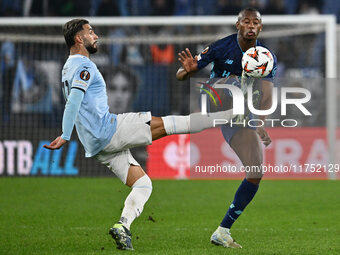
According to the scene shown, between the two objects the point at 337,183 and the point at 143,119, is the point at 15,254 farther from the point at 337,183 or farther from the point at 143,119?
the point at 337,183

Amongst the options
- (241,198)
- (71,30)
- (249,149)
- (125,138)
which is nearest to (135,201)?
(125,138)

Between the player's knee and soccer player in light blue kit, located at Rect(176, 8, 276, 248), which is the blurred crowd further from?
the player's knee

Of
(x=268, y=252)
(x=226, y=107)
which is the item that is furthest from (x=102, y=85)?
(x=268, y=252)

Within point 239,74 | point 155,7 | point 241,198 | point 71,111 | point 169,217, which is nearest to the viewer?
point 71,111

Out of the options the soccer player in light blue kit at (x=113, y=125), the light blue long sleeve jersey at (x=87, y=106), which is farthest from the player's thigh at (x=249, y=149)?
the light blue long sleeve jersey at (x=87, y=106)

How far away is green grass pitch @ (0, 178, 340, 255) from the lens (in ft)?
20.9

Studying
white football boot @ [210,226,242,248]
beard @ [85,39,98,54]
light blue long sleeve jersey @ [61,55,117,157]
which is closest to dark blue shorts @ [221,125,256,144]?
white football boot @ [210,226,242,248]

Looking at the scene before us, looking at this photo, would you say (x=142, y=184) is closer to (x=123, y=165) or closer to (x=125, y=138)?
(x=123, y=165)

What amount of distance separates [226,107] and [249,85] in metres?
0.32

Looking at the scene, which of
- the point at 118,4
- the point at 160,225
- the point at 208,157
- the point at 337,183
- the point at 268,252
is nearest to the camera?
the point at 268,252

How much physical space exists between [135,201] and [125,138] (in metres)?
0.53

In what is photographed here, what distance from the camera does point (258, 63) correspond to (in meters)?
6.24

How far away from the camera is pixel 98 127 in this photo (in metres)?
5.98

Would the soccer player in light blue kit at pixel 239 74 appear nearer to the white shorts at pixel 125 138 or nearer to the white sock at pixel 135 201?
the white shorts at pixel 125 138
